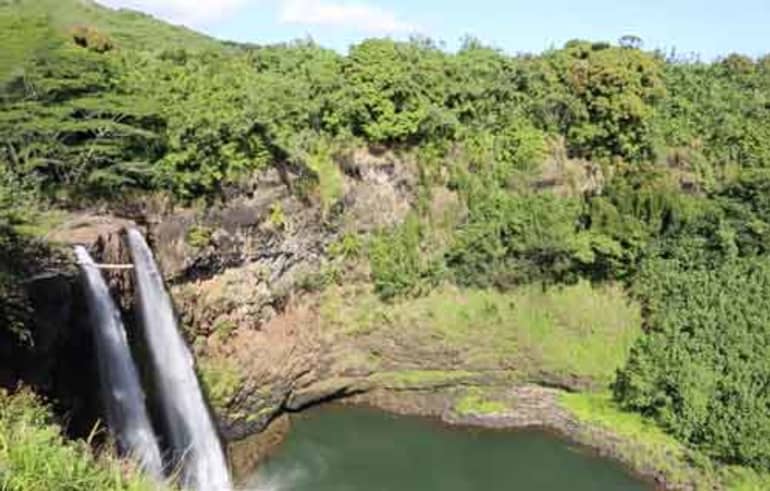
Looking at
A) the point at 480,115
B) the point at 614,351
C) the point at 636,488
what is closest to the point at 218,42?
the point at 480,115

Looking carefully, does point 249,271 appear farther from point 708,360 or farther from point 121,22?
point 121,22

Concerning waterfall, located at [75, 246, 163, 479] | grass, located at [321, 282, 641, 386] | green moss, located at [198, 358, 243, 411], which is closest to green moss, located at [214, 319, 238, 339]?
green moss, located at [198, 358, 243, 411]

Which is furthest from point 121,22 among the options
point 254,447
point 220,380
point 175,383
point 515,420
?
point 515,420

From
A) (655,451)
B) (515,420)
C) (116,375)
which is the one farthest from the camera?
(515,420)

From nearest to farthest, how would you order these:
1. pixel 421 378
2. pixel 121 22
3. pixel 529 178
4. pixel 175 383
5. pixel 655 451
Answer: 1. pixel 175 383
2. pixel 655 451
3. pixel 421 378
4. pixel 529 178
5. pixel 121 22

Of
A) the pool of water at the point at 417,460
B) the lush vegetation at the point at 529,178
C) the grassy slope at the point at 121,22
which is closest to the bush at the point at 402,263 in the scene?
the lush vegetation at the point at 529,178

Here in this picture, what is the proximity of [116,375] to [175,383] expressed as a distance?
198cm

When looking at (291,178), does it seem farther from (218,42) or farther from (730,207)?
(218,42)

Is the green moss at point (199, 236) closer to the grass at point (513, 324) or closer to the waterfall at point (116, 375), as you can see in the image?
the waterfall at point (116, 375)

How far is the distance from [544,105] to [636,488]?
10944 millimetres

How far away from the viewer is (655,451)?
730 inches

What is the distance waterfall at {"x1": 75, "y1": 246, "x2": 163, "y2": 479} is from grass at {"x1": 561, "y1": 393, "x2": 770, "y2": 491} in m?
10.8

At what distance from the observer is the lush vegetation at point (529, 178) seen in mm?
18078

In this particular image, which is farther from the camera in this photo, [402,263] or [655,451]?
[402,263]
